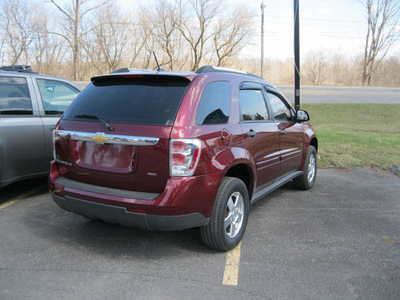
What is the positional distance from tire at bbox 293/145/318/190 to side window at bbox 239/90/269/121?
1.67 metres

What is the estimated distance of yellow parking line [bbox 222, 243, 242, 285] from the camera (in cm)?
277

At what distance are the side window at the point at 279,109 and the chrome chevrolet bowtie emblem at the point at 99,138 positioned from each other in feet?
7.73

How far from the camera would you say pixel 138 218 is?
2758 mm

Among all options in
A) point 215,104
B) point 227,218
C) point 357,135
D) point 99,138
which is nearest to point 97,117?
point 99,138

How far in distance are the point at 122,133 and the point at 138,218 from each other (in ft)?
2.38

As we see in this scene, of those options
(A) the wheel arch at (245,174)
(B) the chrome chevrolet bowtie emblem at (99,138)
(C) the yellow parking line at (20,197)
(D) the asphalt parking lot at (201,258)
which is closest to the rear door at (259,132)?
(A) the wheel arch at (245,174)

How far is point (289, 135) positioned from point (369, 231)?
1.56 m

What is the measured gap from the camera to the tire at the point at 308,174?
5.40 meters

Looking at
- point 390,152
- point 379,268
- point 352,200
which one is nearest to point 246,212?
point 379,268

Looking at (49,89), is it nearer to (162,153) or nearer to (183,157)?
(162,153)

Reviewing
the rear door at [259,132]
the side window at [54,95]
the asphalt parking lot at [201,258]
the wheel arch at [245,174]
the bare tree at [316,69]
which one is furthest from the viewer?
the bare tree at [316,69]

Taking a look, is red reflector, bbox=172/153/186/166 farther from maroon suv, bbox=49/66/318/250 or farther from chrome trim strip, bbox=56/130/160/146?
chrome trim strip, bbox=56/130/160/146

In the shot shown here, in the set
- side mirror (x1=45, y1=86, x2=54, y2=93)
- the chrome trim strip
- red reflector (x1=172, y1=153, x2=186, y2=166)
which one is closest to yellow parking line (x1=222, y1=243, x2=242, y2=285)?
red reflector (x1=172, y1=153, x2=186, y2=166)

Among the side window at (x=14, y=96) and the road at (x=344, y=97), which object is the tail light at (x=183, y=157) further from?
the road at (x=344, y=97)
